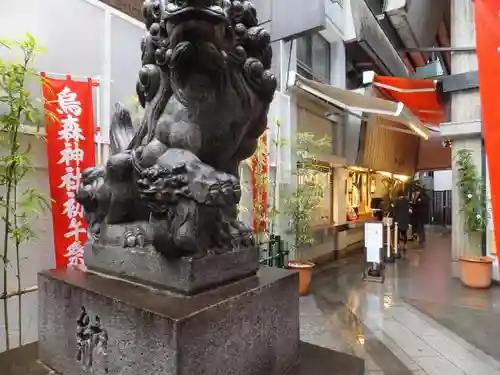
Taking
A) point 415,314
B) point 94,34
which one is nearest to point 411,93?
point 415,314

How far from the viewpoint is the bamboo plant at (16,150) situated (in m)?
2.57

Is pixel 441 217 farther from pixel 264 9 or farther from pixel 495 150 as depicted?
pixel 495 150

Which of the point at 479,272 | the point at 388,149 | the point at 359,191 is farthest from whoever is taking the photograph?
the point at 388,149

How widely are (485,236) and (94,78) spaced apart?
22.9 ft

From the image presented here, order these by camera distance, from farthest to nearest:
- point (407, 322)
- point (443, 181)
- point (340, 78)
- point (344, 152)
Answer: point (443, 181) → point (344, 152) → point (340, 78) → point (407, 322)

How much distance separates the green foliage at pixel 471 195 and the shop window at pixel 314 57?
11.9 ft

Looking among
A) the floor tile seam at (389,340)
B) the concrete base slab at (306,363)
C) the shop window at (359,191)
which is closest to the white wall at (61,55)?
the concrete base slab at (306,363)

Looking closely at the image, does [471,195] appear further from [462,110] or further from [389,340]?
[389,340]

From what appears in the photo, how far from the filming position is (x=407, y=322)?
437 cm

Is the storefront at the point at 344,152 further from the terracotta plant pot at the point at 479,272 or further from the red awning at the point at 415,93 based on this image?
the terracotta plant pot at the point at 479,272

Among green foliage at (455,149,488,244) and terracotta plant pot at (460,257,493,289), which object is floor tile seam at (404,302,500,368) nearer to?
terracotta plant pot at (460,257,493,289)

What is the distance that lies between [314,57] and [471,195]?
469 centimetres

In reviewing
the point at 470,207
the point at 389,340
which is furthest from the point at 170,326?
the point at 470,207

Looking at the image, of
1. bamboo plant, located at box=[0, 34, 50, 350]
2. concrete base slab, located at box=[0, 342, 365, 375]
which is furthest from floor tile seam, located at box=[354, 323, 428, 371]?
bamboo plant, located at box=[0, 34, 50, 350]
